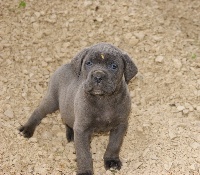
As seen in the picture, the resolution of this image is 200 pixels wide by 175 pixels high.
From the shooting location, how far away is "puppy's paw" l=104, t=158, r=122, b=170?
612 centimetres

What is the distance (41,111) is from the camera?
6699 mm

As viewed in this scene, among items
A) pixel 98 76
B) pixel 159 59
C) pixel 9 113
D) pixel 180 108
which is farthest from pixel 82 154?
pixel 159 59

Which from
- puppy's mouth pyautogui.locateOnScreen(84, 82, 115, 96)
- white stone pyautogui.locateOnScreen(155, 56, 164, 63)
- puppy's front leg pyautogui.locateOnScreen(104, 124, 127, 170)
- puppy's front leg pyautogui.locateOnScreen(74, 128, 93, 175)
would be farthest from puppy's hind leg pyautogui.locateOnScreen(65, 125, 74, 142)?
white stone pyautogui.locateOnScreen(155, 56, 164, 63)

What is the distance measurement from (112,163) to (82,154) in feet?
1.59

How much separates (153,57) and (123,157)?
6.03 ft

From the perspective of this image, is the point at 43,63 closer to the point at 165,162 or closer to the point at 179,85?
the point at 179,85

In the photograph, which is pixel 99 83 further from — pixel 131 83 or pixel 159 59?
pixel 159 59

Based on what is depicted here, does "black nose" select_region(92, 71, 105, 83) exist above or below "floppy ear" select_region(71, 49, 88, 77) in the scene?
above

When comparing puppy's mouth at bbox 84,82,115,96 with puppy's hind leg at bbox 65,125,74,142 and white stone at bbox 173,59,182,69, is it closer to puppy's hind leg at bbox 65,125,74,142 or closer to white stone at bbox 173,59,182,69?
puppy's hind leg at bbox 65,125,74,142

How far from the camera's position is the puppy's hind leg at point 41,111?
662 cm

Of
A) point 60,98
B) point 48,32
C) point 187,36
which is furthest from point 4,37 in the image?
point 187,36

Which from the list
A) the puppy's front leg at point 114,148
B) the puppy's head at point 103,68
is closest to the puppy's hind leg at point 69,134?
the puppy's front leg at point 114,148

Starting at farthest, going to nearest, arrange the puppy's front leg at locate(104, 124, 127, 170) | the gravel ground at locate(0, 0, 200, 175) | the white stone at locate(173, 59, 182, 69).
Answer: the white stone at locate(173, 59, 182, 69) < the gravel ground at locate(0, 0, 200, 175) < the puppy's front leg at locate(104, 124, 127, 170)

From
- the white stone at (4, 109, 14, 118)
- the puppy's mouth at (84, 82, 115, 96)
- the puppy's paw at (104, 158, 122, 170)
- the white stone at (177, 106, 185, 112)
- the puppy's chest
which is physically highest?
the puppy's mouth at (84, 82, 115, 96)
